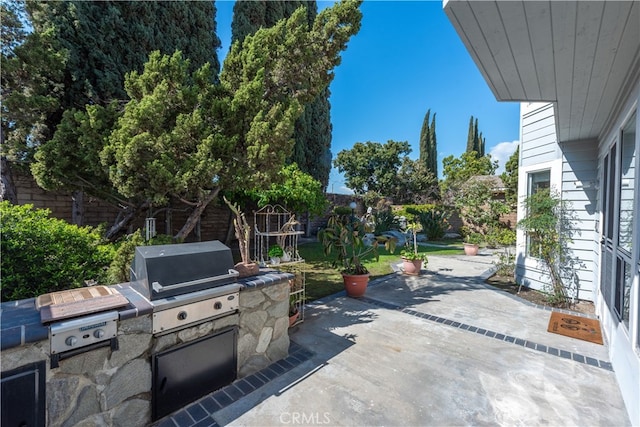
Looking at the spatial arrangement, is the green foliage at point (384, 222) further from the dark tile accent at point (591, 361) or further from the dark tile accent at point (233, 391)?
the dark tile accent at point (233, 391)

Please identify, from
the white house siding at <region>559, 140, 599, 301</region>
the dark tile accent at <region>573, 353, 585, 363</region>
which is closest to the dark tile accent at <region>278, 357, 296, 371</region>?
the dark tile accent at <region>573, 353, 585, 363</region>

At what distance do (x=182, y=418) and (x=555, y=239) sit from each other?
6.67 m

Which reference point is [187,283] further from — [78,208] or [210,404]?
[78,208]

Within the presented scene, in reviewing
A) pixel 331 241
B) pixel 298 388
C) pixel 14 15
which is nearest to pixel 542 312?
pixel 331 241

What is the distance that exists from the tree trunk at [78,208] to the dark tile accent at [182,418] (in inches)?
236

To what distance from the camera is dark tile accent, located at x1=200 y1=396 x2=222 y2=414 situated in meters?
2.44

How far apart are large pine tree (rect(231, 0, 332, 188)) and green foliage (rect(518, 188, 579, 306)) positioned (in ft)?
28.1

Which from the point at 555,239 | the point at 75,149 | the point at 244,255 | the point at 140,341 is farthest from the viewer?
the point at 555,239

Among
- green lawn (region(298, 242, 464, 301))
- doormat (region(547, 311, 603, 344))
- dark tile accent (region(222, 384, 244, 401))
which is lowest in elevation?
dark tile accent (region(222, 384, 244, 401))

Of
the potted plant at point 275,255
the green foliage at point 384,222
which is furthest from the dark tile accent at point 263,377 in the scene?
the green foliage at point 384,222

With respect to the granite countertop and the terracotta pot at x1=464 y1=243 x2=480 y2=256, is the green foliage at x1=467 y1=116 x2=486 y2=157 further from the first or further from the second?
the granite countertop

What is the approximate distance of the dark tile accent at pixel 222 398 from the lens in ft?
8.26

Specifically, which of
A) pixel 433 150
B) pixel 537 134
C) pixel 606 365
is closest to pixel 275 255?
pixel 606 365

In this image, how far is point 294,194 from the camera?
693 cm
